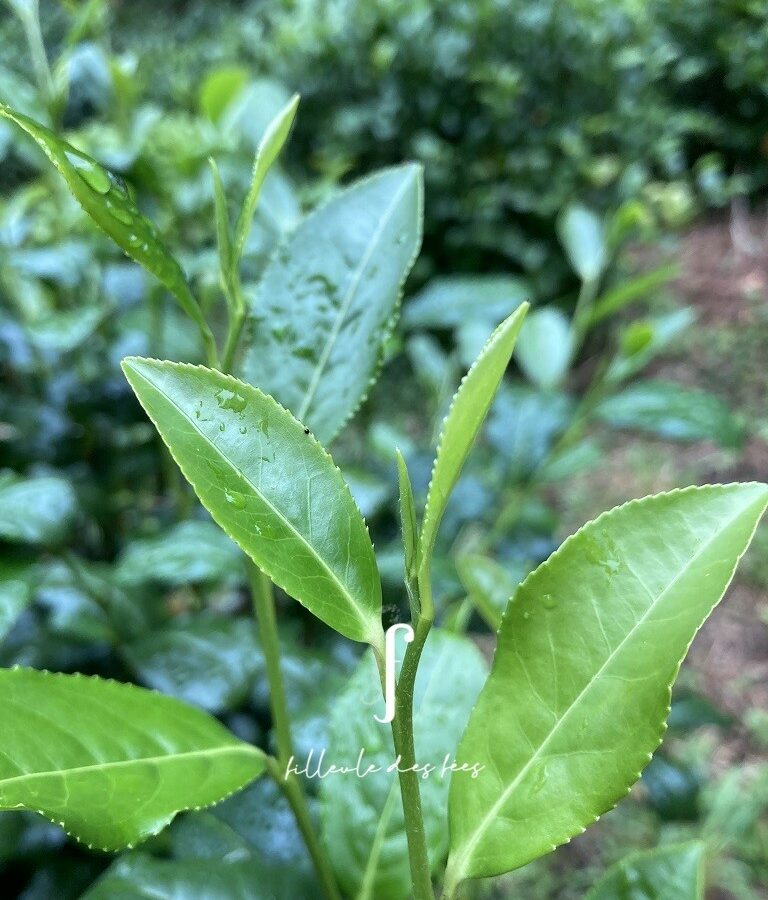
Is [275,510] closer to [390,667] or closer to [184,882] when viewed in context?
[390,667]

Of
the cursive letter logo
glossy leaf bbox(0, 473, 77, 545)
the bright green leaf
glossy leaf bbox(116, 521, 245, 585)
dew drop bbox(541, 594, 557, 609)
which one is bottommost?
glossy leaf bbox(116, 521, 245, 585)

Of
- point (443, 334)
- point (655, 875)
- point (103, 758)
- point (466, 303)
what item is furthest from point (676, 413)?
point (443, 334)

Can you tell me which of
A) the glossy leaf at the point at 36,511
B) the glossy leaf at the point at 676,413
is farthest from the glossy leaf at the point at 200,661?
the glossy leaf at the point at 676,413

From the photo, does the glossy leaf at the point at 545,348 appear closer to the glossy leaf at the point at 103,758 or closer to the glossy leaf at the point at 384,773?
the glossy leaf at the point at 384,773

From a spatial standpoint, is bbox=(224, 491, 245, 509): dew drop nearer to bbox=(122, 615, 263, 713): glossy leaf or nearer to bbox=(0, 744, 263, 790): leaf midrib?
bbox=(0, 744, 263, 790): leaf midrib

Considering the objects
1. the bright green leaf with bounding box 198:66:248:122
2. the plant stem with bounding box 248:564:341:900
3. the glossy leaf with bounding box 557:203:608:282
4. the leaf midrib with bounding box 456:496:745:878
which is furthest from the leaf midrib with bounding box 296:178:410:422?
the glossy leaf with bounding box 557:203:608:282
